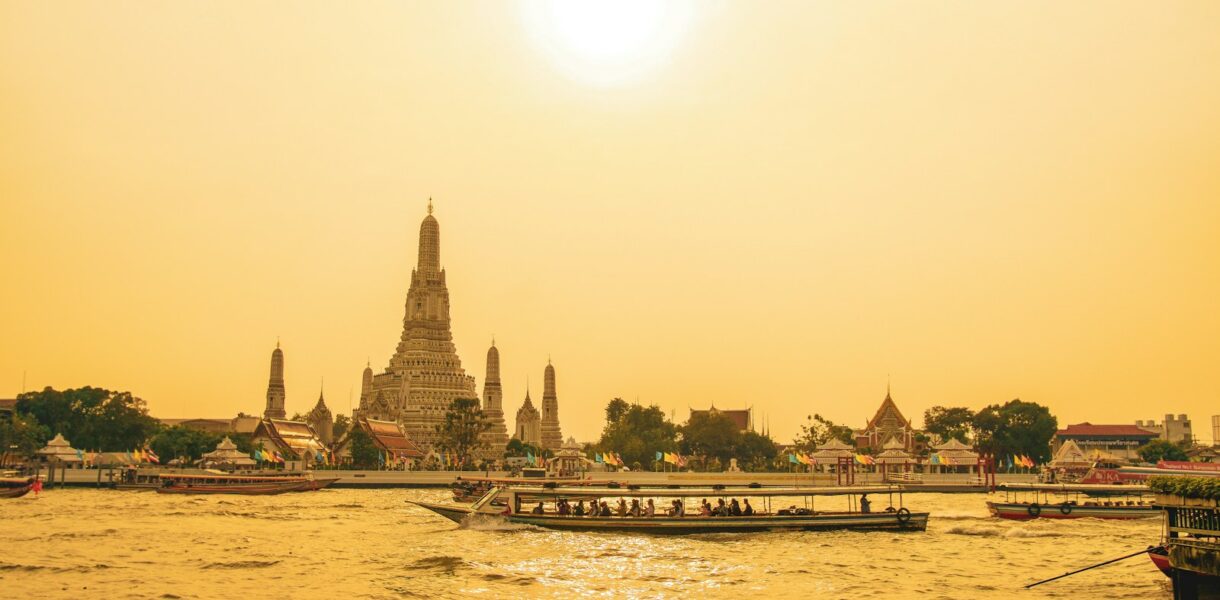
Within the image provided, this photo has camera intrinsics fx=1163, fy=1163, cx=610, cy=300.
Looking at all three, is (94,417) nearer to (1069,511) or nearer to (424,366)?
(424,366)

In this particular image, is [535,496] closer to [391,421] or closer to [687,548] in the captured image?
[687,548]

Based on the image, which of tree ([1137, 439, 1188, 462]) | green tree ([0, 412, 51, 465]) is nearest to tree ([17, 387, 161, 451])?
green tree ([0, 412, 51, 465])

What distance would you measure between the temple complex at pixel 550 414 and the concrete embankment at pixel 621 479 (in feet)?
153

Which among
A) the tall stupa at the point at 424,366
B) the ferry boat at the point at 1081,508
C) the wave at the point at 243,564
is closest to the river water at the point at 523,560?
the wave at the point at 243,564

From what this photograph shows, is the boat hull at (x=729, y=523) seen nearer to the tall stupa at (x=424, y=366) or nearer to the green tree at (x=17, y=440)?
the green tree at (x=17, y=440)

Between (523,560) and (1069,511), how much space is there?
25819mm

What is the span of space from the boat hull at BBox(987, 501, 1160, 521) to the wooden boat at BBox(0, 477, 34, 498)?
49162 mm

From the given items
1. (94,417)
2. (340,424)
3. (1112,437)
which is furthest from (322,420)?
(1112,437)

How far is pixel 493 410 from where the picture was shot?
125500 millimetres

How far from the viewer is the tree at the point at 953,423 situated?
10194cm

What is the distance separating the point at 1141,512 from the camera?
4762cm

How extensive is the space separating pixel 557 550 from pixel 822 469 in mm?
65206

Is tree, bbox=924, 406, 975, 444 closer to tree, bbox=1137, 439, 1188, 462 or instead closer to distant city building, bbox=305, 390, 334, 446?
tree, bbox=1137, 439, 1188, 462

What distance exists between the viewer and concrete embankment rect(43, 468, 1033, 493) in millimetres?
78125
